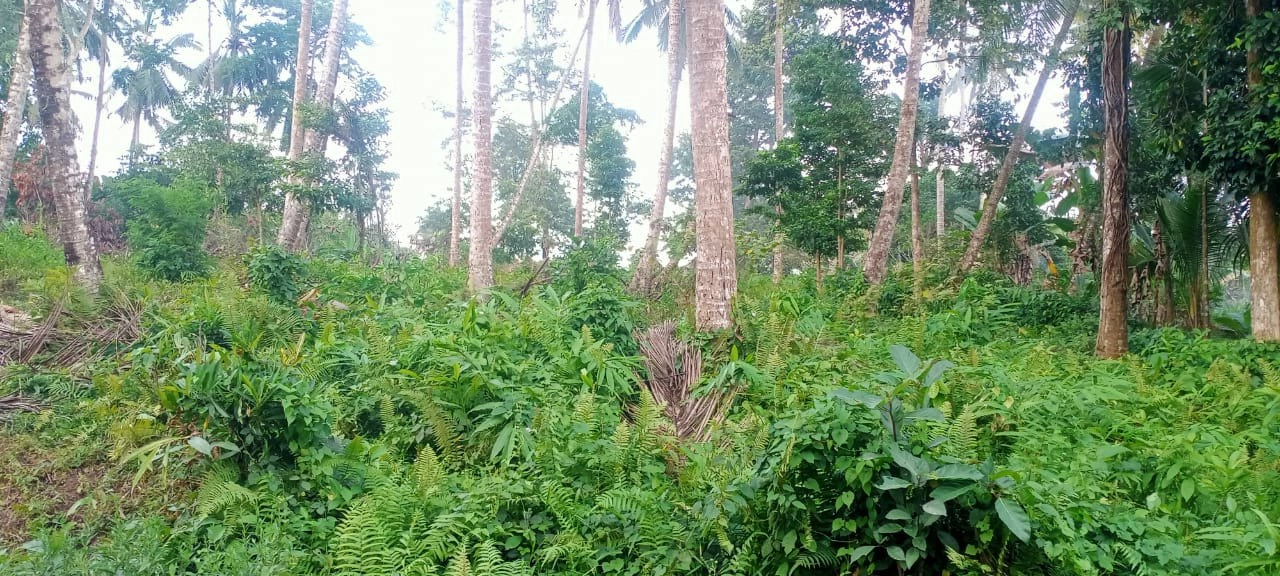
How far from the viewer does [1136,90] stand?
1055 centimetres

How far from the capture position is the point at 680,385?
597 cm

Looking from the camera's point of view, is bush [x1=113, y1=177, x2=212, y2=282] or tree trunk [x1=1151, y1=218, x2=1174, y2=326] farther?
bush [x1=113, y1=177, x2=212, y2=282]

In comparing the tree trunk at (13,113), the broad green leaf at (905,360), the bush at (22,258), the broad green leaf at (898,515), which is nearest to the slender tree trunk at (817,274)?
the broad green leaf at (905,360)

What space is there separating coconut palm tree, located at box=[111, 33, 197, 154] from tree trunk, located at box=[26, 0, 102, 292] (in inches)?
788

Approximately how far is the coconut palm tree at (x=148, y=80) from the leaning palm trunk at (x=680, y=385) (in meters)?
25.9

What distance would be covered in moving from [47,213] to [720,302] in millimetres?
15373

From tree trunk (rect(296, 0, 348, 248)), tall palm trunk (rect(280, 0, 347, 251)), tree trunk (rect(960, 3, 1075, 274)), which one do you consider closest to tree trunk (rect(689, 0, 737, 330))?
tree trunk (rect(960, 3, 1075, 274))

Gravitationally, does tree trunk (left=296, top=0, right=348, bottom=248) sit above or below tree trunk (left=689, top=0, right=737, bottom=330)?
above

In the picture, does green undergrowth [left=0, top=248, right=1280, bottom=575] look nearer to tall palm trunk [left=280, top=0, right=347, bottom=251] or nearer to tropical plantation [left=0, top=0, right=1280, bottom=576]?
tropical plantation [left=0, top=0, right=1280, bottom=576]

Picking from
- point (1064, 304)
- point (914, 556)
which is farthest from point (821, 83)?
point (914, 556)

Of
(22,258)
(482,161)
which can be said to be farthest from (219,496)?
(22,258)

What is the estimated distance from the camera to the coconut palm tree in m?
25.6

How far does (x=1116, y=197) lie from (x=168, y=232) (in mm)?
11799

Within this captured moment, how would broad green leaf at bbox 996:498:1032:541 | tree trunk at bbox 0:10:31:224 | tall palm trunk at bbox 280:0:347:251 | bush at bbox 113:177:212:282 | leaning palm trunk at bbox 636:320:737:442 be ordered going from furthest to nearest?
tall palm trunk at bbox 280:0:347:251 → tree trunk at bbox 0:10:31:224 → bush at bbox 113:177:212:282 → leaning palm trunk at bbox 636:320:737:442 → broad green leaf at bbox 996:498:1032:541
